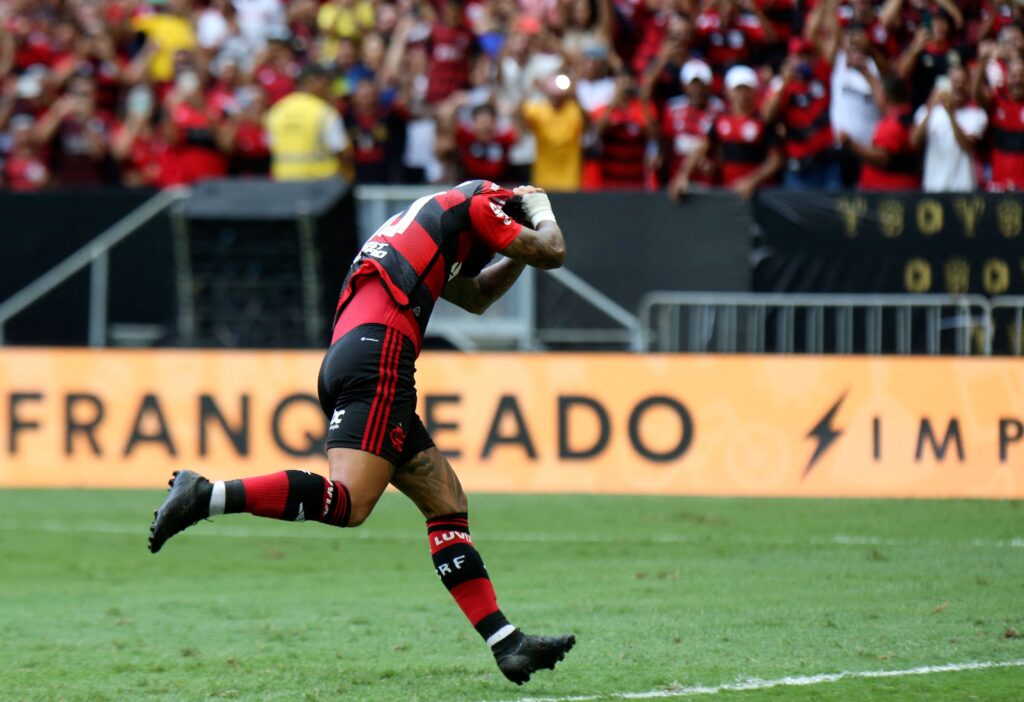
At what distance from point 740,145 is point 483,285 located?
9391mm

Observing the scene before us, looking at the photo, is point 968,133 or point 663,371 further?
point 968,133

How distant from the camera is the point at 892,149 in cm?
1539

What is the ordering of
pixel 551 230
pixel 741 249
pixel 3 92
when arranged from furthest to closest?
pixel 3 92
pixel 741 249
pixel 551 230

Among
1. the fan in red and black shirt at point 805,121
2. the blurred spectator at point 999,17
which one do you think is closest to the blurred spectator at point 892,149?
the fan in red and black shirt at point 805,121

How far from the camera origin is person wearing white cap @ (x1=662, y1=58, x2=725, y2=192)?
15.9 m

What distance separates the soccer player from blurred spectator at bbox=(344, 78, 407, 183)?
1048cm

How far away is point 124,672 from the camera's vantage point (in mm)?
6539

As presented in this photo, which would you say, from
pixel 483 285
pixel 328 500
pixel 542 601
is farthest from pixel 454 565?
pixel 542 601

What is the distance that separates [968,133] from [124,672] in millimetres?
10839

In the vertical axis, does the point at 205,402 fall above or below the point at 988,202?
below

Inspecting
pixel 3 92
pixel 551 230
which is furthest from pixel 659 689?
pixel 3 92

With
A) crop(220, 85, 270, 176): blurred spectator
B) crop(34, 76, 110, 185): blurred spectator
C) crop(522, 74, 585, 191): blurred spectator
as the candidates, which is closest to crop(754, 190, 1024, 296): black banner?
crop(522, 74, 585, 191): blurred spectator

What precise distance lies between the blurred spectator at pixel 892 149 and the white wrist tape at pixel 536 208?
370 inches

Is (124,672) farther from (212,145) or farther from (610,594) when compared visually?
(212,145)
